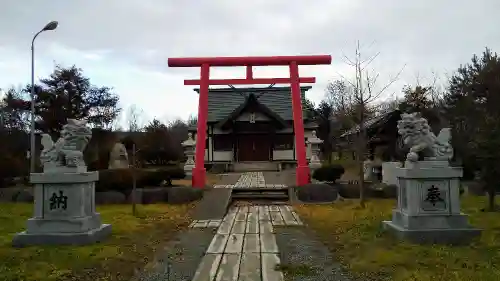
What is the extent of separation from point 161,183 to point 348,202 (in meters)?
7.84

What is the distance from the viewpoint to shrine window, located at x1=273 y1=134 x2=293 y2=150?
105 feet

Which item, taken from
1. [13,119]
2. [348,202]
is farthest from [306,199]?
[13,119]

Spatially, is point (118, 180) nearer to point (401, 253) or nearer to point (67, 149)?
point (67, 149)

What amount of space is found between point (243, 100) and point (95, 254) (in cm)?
2780

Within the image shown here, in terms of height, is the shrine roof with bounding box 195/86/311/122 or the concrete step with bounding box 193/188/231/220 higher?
the shrine roof with bounding box 195/86/311/122

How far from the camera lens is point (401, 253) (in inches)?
271

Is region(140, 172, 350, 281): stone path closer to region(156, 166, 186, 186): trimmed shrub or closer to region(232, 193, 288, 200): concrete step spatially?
region(232, 193, 288, 200): concrete step

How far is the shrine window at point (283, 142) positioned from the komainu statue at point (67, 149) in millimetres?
23689

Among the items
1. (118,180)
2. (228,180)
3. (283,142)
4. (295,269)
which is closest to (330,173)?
(228,180)

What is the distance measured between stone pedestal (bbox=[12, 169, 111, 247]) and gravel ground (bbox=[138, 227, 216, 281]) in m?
1.71

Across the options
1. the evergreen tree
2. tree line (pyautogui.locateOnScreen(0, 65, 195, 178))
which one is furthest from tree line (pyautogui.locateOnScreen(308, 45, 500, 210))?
tree line (pyautogui.locateOnScreen(0, 65, 195, 178))

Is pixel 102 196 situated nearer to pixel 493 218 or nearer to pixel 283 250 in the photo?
pixel 283 250

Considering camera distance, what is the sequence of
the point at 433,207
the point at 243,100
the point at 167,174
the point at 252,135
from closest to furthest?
the point at 433,207
the point at 167,174
the point at 252,135
the point at 243,100

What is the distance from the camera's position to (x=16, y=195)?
53.4 ft
